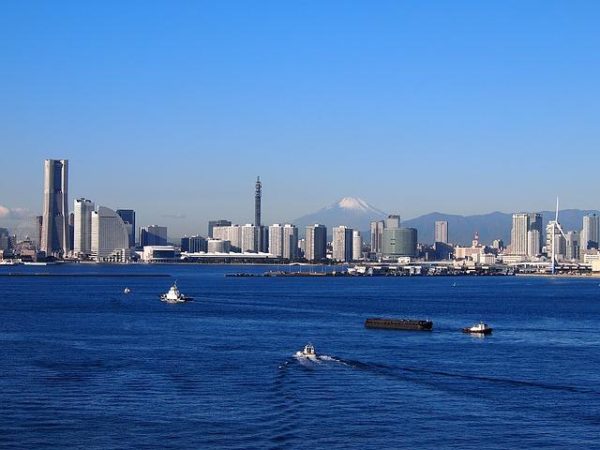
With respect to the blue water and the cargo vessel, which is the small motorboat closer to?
the blue water

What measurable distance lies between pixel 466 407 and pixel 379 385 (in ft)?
12.1

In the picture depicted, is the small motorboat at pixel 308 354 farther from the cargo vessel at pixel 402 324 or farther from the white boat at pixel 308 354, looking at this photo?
the cargo vessel at pixel 402 324

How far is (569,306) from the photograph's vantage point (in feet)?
223

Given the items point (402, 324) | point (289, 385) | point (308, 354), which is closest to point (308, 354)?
point (308, 354)

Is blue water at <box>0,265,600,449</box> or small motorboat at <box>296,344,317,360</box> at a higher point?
small motorboat at <box>296,344,317,360</box>

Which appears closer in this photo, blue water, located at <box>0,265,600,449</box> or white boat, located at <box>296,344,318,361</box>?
blue water, located at <box>0,265,600,449</box>

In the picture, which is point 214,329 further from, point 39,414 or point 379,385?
point 39,414

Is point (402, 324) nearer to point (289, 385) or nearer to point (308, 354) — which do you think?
point (308, 354)

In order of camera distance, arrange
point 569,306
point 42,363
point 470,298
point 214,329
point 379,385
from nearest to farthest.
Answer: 1. point 379,385
2. point 42,363
3. point 214,329
4. point 569,306
5. point 470,298

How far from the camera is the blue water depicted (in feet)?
72.3

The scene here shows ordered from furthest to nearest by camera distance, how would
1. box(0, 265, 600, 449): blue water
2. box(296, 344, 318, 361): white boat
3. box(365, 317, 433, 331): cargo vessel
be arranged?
1. box(365, 317, 433, 331): cargo vessel
2. box(296, 344, 318, 361): white boat
3. box(0, 265, 600, 449): blue water

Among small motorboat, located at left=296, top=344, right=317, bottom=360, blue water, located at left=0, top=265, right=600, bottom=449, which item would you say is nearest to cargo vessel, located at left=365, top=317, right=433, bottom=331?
blue water, located at left=0, top=265, right=600, bottom=449

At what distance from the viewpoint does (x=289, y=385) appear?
Result: 2795 centimetres

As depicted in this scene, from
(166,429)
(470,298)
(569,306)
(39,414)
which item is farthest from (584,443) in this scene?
(470,298)
